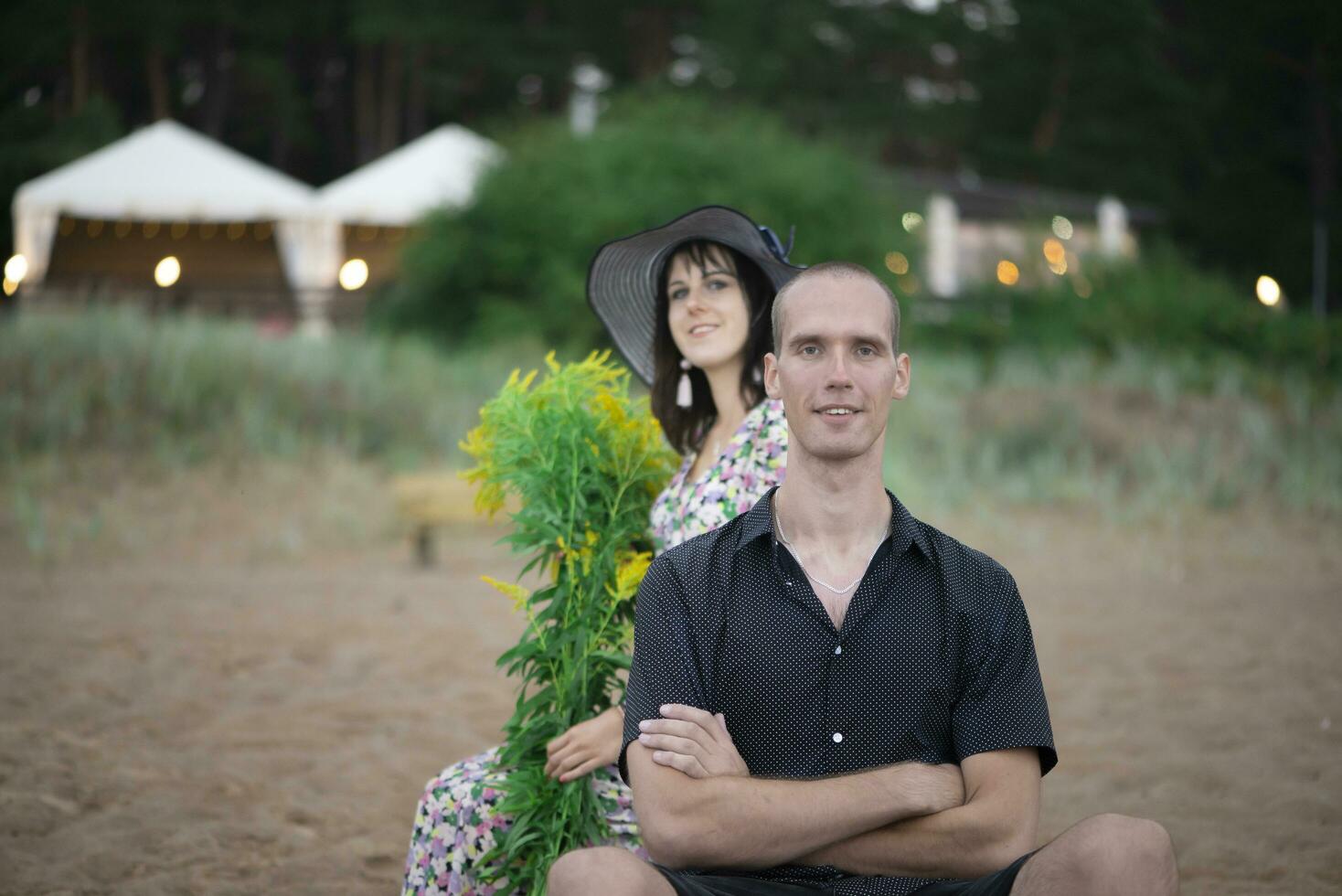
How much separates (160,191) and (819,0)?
2047 cm

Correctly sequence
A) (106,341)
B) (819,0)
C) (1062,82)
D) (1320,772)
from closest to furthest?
(1320,772)
(106,341)
(1062,82)
(819,0)

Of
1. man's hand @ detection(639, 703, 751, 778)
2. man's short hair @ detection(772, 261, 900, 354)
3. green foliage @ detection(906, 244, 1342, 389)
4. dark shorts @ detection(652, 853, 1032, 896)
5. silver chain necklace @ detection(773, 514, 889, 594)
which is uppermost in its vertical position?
green foliage @ detection(906, 244, 1342, 389)

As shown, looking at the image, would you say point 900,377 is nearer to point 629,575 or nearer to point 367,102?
point 629,575

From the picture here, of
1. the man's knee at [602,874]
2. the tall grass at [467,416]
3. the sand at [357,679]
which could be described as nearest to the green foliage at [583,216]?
the tall grass at [467,416]

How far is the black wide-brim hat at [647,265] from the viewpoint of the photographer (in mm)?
3506

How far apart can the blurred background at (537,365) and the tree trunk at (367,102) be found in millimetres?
6700

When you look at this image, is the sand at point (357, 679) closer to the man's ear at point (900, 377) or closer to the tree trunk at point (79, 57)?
the man's ear at point (900, 377)

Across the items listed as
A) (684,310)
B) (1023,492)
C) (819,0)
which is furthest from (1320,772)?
(819,0)

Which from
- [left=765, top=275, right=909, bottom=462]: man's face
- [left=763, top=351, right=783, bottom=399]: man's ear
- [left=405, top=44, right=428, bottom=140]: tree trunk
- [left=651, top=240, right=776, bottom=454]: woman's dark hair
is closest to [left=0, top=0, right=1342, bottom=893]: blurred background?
[left=651, top=240, right=776, bottom=454]: woman's dark hair

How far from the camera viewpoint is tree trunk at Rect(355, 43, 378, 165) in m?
40.8

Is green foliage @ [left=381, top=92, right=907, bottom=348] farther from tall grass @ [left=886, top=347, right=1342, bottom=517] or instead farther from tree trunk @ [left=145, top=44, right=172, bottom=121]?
tree trunk @ [left=145, top=44, right=172, bottom=121]

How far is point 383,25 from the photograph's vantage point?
37.3 meters

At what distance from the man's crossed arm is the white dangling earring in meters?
1.45

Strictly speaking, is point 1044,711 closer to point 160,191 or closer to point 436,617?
point 436,617
